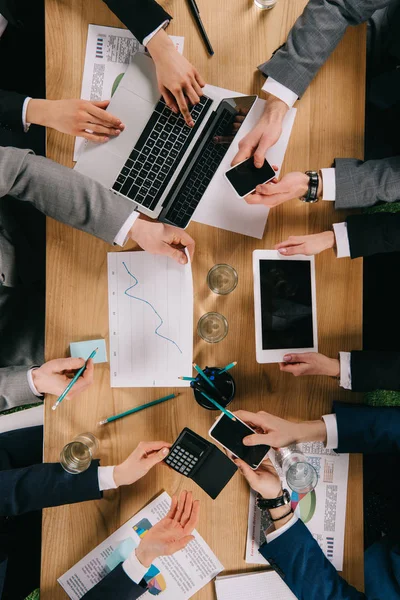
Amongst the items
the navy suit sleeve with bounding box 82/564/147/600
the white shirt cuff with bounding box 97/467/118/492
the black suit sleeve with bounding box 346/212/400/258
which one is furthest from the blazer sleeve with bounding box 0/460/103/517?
the black suit sleeve with bounding box 346/212/400/258

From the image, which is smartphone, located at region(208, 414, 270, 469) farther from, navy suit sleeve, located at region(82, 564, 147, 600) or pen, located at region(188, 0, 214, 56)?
pen, located at region(188, 0, 214, 56)

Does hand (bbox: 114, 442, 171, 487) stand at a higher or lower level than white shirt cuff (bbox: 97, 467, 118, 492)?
higher

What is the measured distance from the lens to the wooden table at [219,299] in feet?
4.40

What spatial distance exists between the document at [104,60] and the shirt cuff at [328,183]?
0.58 meters

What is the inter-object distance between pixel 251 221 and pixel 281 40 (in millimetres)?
555

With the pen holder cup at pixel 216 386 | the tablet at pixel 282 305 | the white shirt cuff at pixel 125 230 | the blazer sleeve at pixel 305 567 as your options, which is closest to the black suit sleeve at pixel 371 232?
the tablet at pixel 282 305

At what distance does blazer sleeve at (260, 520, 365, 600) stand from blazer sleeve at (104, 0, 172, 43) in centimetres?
149

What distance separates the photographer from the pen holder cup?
1.33 m

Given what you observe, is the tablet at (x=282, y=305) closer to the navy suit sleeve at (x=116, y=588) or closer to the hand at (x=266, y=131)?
the hand at (x=266, y=131)

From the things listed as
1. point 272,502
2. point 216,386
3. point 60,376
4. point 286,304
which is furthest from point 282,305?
point 60,376

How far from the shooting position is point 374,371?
1.34 m

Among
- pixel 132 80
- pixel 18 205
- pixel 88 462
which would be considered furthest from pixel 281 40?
pixel 88 462

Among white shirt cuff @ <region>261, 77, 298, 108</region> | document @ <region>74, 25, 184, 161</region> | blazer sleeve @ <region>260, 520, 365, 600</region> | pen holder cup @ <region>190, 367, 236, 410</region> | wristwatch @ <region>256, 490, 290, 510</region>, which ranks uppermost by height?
document @ <region>74, 25, 184, 161</region>

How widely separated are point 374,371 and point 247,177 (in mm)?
682
